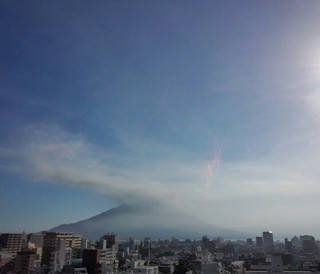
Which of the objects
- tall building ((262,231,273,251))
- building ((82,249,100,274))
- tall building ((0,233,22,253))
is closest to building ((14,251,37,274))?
building ((82,249,100,274))

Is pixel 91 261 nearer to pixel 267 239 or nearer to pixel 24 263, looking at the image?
pixel 24 263

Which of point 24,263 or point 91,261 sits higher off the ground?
point 91,261

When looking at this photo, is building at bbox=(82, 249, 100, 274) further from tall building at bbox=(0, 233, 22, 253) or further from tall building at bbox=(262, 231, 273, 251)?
tall building at bbox=(262, 231, 273, 251)

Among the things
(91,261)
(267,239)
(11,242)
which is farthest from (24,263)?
(267,239)

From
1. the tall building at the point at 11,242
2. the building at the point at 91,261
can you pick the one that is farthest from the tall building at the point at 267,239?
the building at the point at 91,261

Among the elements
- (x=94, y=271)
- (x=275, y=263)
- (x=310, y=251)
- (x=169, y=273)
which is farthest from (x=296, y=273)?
(x=310, y=251)

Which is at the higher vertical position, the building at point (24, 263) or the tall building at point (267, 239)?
the tall building at point (267, 239)

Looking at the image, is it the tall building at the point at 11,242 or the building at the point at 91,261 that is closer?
the building at the point at 91,261

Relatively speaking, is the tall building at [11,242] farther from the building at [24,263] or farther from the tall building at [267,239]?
the tall building at [267,239]
